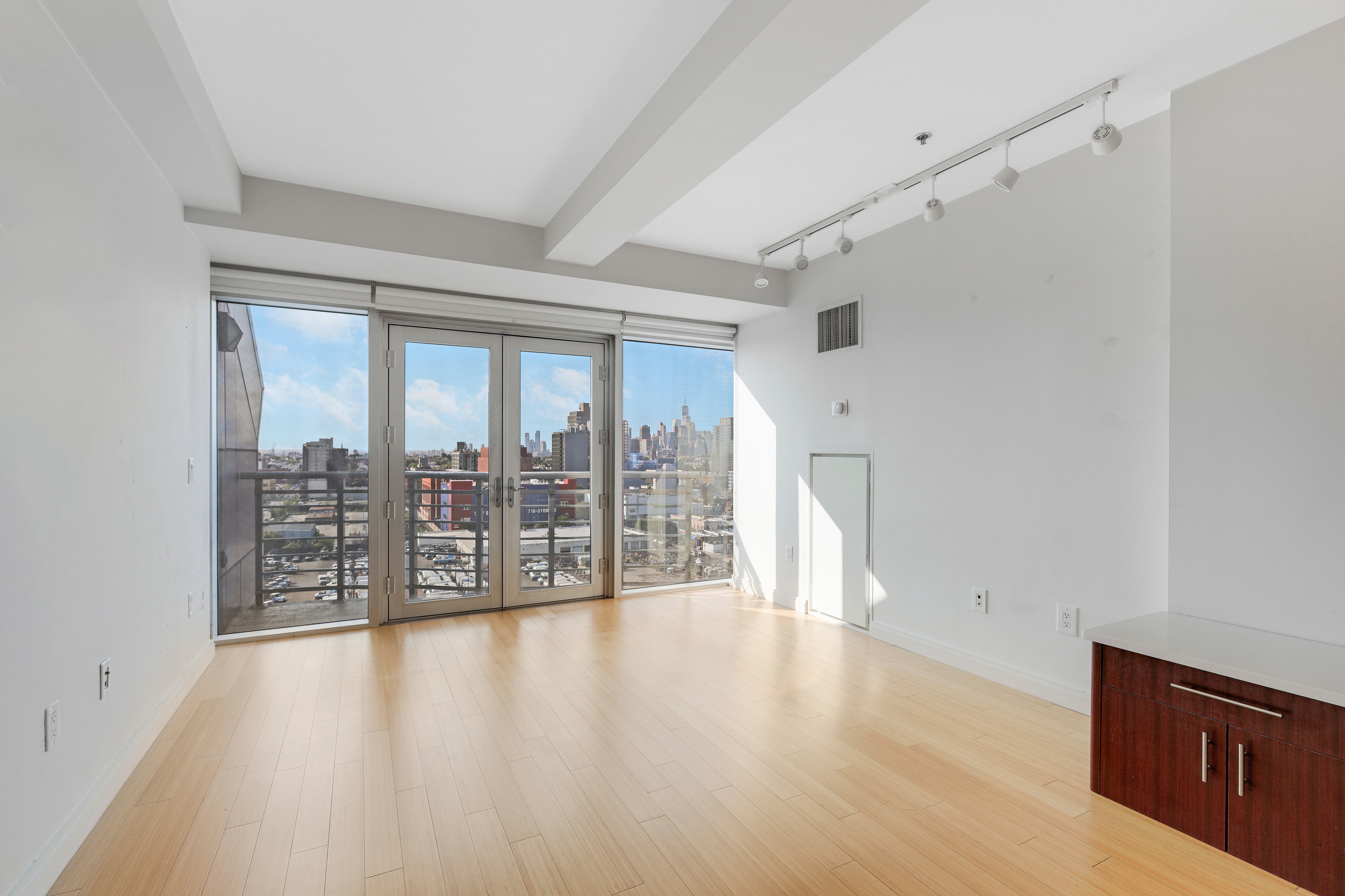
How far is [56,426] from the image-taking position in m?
1.89

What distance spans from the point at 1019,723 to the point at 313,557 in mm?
4297

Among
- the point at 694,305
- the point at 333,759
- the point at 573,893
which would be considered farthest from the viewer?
the point at 694,305

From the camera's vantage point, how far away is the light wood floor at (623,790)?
5.92ft

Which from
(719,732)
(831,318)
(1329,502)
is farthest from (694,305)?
(1329,502)

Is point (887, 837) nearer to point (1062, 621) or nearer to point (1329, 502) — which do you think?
point (1062, 621)

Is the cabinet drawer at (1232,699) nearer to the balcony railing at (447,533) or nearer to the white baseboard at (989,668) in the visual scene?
the white baseboard at (989,668)

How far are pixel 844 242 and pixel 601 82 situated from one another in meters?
1.75

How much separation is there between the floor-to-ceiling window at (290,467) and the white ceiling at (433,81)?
125 centimetres

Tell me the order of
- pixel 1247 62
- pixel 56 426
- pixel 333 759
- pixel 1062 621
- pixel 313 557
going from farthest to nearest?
pixel 313 557 < pixel 1062 621 < pixel 333 759 < pixel 1247 62 < pixel 56 426

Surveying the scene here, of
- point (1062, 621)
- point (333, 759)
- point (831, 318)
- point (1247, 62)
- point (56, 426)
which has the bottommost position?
point (333, 759)

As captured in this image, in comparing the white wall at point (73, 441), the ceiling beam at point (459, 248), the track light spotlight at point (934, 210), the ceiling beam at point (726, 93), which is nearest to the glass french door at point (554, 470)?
the ceiling beam at point (459, 248)

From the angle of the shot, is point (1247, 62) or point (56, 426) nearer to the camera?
point (56, 426)

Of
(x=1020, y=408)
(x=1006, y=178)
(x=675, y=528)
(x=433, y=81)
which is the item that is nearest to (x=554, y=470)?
(x=675, y=528)

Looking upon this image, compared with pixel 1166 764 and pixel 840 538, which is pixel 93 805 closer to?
pixel 1166 764
